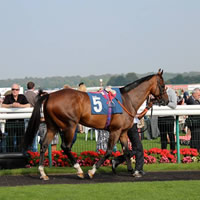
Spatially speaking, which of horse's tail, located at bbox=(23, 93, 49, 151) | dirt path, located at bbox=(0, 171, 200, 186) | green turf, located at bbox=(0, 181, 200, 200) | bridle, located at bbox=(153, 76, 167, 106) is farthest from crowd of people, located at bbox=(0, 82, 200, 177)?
green turf, located at bbox=(0, 181, 200, 200)

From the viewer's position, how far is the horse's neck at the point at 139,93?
852 cm

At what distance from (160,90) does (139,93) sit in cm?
44

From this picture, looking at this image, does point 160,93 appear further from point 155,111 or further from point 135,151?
point 135,151

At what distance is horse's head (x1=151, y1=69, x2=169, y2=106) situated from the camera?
28.5ft

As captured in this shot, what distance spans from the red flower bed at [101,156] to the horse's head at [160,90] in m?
1.35

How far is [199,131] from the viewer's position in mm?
10062

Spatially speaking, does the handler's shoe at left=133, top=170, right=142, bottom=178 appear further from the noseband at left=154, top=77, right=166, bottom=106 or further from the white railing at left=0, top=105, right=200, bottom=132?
the white railing at left=0, top=105, right=200, bottom=132

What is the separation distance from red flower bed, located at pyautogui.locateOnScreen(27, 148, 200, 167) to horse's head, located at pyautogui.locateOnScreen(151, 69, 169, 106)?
1349 millimetres

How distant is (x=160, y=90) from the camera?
8719mm

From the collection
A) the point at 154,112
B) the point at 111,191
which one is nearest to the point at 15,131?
the point at 154,112

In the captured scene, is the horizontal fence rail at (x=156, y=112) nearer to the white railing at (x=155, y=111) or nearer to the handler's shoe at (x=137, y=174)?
the white railing at (x=155, y=111)

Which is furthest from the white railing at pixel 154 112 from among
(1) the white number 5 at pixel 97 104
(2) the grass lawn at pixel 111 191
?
(2) the grass lawn at pixel 111 191

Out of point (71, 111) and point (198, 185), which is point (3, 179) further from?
point (198, 185)

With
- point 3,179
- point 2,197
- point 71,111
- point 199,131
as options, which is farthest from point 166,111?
point 2,197
